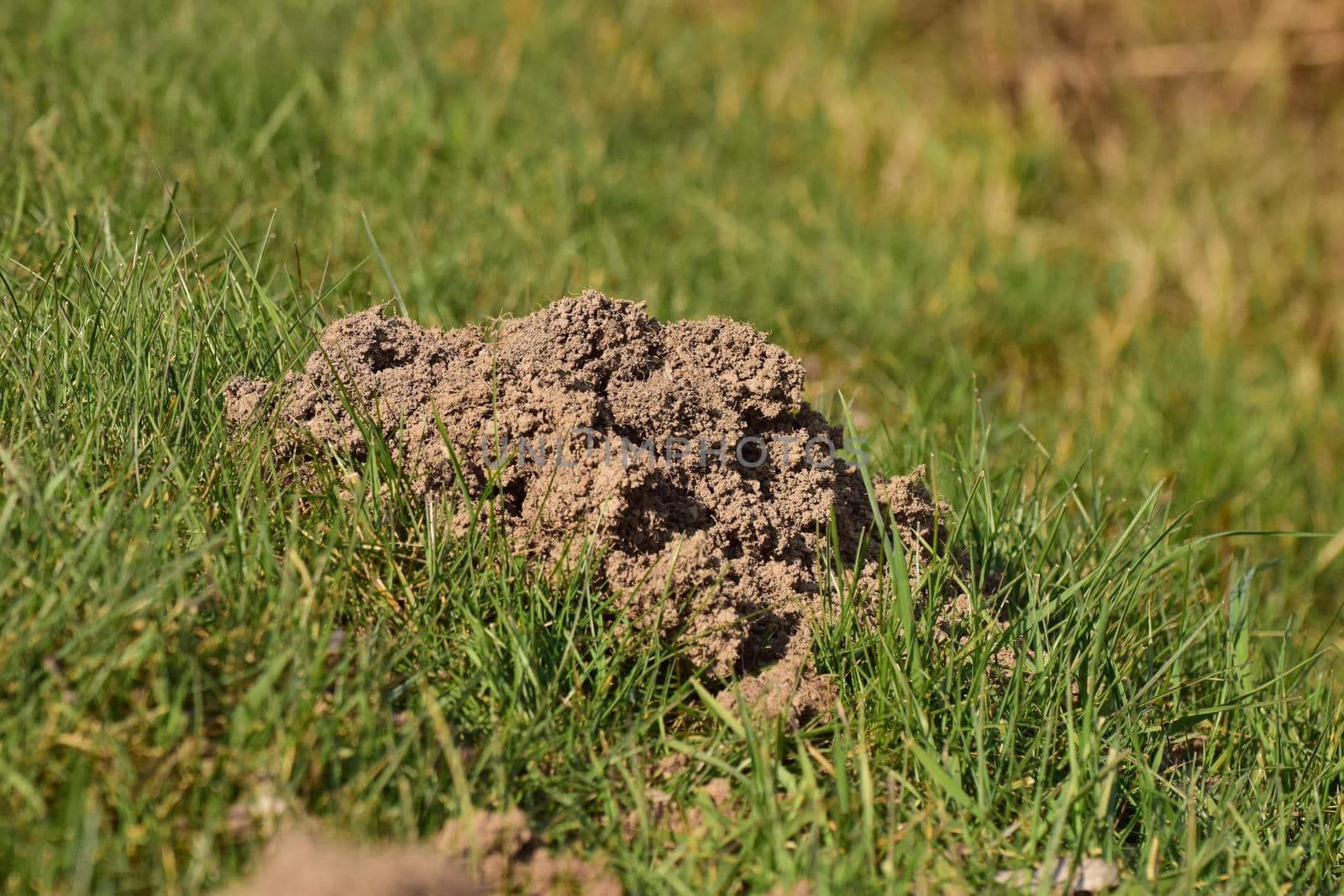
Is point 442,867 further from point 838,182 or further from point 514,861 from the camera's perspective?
point 838,182

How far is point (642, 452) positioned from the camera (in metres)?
2.22

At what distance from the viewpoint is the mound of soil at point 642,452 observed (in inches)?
86.0

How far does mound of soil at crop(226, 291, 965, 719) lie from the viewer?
218cm

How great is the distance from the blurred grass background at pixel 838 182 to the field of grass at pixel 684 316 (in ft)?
0.08

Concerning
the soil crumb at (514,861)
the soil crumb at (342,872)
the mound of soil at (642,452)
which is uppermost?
the mound of soil at (642,452)

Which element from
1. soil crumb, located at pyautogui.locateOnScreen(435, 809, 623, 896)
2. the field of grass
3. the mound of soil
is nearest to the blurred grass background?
the field of grass

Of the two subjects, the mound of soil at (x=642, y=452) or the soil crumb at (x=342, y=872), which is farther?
the mound of soil at (x=642, y=452)

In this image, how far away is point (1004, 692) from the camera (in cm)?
219

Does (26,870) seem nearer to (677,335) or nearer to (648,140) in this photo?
(677,335)

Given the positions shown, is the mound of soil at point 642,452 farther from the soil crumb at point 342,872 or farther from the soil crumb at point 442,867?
the soil crumb at point 342,872

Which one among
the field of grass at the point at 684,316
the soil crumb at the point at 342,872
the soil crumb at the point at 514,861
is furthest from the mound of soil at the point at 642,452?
the soil crumb at the point at 342,872

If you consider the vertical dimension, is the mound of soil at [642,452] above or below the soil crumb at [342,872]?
above

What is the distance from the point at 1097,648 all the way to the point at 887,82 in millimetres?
4347

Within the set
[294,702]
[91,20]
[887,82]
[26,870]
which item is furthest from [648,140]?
[26,870]
